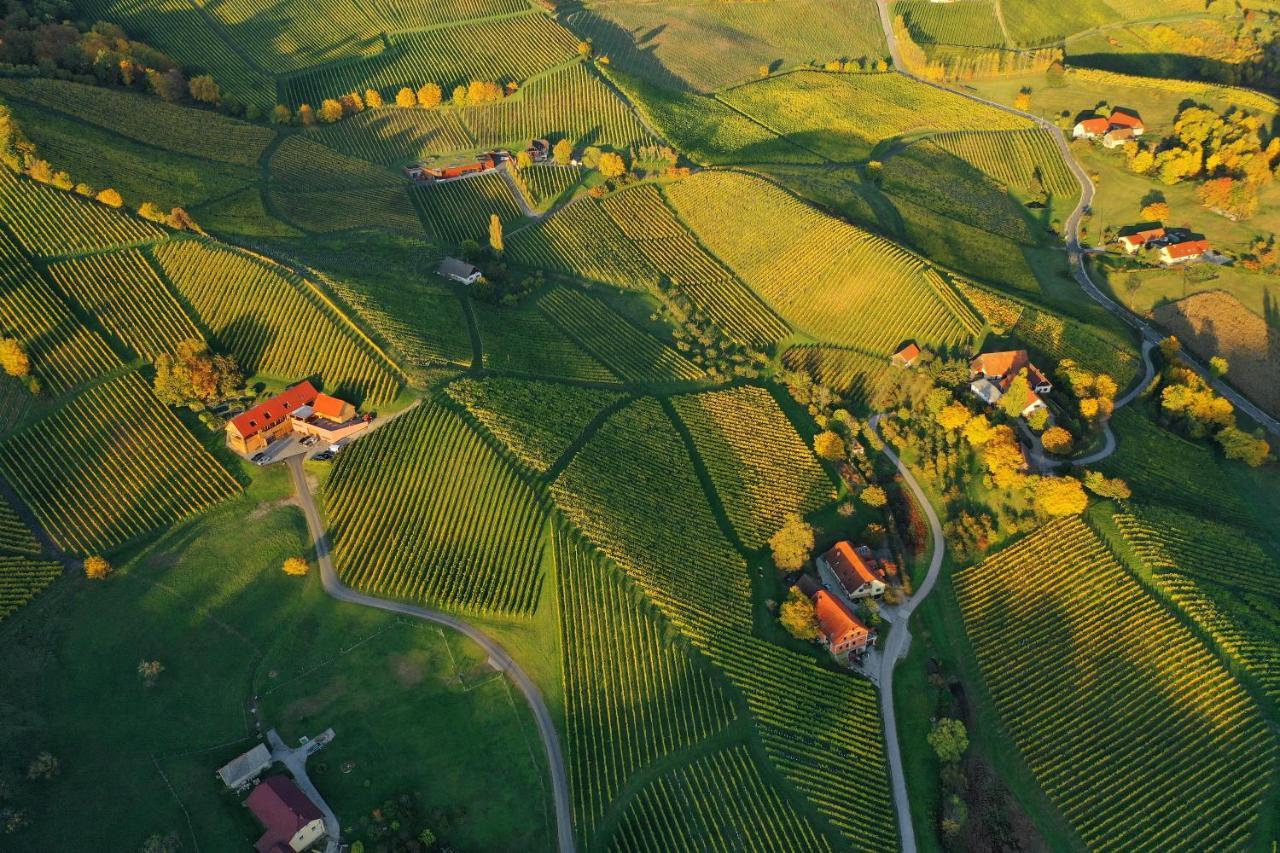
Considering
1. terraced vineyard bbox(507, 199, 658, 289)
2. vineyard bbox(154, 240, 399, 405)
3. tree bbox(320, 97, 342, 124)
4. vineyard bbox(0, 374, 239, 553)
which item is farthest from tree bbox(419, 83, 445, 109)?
vineyard bbox(0, 374, 239, 553)

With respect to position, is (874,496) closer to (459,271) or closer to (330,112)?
(459,271)

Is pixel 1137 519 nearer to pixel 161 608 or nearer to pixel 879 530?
pixel 879 530

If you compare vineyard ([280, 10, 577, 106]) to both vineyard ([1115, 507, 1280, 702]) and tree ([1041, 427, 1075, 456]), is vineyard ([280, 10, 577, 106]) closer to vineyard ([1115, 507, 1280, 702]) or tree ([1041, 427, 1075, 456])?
tree ([1041, 427, 1075, 456])

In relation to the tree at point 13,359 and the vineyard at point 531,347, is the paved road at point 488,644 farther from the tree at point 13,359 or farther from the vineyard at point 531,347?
the tree at point 13,359

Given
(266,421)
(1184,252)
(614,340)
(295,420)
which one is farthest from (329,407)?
(1184,252)

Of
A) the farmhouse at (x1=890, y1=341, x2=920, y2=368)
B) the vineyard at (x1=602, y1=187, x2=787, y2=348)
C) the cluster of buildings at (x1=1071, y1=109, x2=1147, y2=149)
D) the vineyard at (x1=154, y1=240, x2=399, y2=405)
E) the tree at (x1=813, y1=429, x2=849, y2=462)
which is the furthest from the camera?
the cluster of buildings at (x1=1071, y1=109, x2=1147, y2=149)

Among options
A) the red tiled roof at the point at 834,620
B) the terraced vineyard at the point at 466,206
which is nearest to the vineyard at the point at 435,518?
the red tiled roof at the point at 834,620
